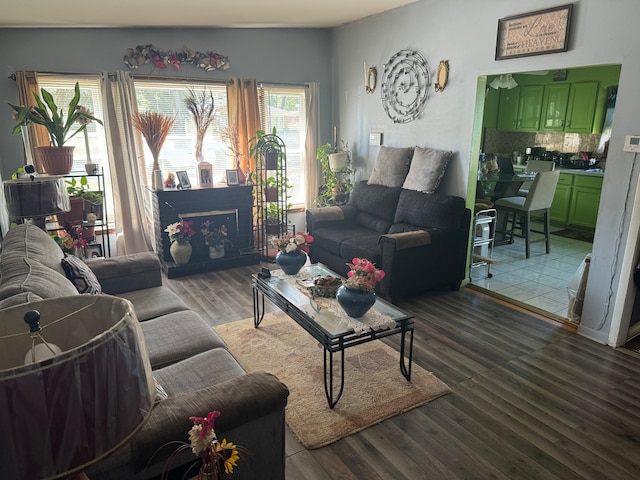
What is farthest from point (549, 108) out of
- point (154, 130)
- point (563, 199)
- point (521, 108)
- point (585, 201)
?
point (154, 130)

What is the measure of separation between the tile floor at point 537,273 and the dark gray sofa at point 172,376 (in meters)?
2.94

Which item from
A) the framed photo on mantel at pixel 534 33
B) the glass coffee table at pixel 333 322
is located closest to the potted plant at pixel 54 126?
the glass coffee table at pixel 333 322

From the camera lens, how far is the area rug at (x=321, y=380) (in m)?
→ 2.37

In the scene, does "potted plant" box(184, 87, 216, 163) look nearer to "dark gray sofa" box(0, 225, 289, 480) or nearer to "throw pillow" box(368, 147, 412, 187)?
"throw pillow" box(368, 147, 412, 187)

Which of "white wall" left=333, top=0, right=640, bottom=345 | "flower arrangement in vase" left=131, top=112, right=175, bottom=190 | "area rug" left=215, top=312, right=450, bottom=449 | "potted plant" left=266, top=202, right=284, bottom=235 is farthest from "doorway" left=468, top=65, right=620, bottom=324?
"flower arrangement in vase" left=131, top=112, right=175, bottom=190

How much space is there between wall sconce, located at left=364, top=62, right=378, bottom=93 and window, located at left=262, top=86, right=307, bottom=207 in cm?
89

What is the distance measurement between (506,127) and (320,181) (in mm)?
3540

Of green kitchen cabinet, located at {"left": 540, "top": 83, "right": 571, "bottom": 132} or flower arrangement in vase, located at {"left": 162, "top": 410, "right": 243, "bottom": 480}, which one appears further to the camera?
green kitchen cabinet, located at {"left": 540, "top": 83, "right": 571, "bottom": 132}

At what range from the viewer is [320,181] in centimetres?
603

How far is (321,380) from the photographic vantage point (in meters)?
2.74

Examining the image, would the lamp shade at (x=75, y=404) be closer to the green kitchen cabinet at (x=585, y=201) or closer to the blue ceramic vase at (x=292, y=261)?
the blue ceramic vase at (x=292, y=261)

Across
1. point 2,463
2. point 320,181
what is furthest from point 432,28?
point 2,463

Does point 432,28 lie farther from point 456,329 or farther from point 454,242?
point 456,329

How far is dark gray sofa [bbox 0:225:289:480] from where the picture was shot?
4.48 feet
